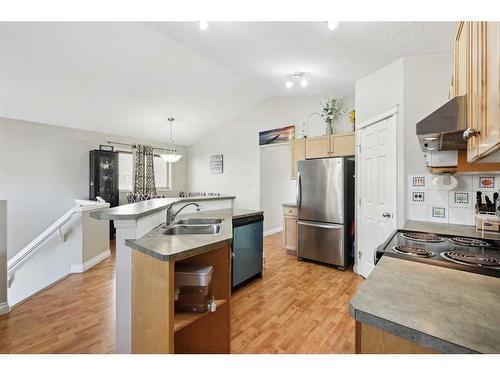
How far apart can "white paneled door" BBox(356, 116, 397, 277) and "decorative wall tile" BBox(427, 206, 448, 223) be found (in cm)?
33

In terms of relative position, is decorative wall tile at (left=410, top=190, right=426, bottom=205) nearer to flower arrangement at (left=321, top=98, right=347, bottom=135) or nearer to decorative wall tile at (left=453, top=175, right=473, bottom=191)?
decorative wall tile at (left=453, top=175, right=473, bottom=191)

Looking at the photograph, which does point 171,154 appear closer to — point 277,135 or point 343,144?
point 277,135

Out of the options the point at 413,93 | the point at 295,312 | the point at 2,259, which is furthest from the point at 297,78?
the point at 2,259

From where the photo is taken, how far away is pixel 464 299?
2.67 feet

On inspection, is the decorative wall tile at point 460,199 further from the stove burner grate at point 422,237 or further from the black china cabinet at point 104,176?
the black china cabinet at point 104,176

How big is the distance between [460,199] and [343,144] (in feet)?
5.64

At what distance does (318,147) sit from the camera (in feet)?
12.8

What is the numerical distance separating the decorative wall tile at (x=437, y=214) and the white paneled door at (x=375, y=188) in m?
0.33

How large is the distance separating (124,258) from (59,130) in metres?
4.53

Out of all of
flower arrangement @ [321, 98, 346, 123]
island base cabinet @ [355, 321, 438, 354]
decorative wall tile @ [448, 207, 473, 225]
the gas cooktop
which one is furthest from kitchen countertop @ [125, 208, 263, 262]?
flower arrangement @ [321, 98, 346, 123]

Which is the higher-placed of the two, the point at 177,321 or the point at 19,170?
the point at 19,170

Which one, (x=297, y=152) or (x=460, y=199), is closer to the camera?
(x=460, y=199)

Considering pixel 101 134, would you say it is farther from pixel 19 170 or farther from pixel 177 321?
pixel 177 321
